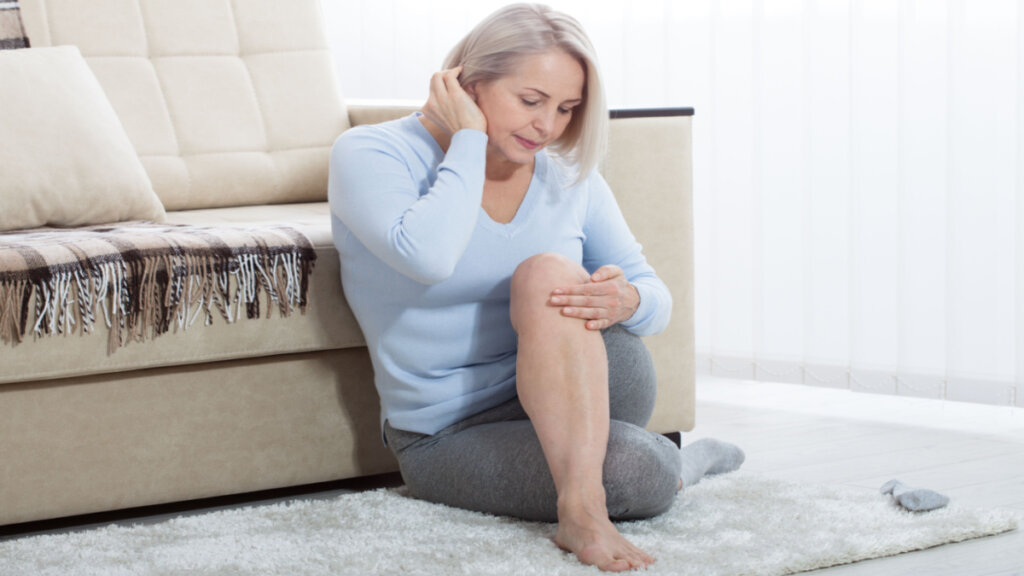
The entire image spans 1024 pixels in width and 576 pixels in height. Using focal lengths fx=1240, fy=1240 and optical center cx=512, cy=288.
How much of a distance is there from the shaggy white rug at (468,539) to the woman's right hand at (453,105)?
0.50 metres

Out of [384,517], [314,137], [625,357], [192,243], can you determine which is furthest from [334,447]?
[314,137]

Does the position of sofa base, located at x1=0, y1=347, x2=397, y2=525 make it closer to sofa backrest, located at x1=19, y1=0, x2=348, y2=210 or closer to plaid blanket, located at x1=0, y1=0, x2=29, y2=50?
sofa backrest, located at x1=19, y1=0, x2=348, y2=210

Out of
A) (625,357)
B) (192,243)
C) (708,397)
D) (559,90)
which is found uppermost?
(559,90)

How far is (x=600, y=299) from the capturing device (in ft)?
4.92

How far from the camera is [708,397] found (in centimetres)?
265

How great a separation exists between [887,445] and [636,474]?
80cm

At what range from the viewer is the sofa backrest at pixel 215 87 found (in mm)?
2338

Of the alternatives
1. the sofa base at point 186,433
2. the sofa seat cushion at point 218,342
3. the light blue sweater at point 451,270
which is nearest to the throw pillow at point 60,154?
the sofa seat cushion at point 218,342

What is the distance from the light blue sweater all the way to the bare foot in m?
0.28

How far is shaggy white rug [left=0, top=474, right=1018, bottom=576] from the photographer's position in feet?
4.54

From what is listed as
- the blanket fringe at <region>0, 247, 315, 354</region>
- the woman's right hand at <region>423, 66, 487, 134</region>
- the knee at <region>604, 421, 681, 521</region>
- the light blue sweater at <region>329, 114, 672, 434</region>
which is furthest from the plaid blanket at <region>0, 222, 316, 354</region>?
the knee at <region>604, 421, 681, 521</region>

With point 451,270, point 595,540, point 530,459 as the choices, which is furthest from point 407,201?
point 595,540

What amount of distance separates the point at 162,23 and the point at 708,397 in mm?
1354

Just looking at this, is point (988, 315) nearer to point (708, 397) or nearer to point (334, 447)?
point (708, 397)
